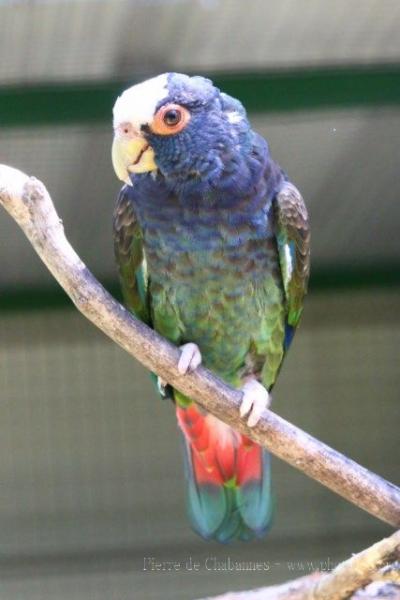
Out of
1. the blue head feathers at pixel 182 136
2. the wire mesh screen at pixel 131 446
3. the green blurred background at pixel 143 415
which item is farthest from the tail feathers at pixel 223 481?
the wire mesh screen at pixel 131 446

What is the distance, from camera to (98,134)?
2125mm

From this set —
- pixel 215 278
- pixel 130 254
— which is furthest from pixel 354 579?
pixel 130 254

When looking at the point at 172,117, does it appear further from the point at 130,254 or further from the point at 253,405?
the point at 253,405

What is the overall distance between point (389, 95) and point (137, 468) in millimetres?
1649

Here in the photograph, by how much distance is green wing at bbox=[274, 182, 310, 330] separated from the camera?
1.64 m

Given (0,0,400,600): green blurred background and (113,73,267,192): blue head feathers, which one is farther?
(0,0,400,600): green blurred background

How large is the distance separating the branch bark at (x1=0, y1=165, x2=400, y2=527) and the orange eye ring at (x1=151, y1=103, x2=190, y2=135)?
24 cm

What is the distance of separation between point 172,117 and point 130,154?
0.09m

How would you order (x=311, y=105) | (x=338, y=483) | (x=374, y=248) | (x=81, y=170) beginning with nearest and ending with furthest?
1. (x=338, y=483)
2. (x=311, y=105)
3. (x=81, y=170)
4. (x=374, y=248)

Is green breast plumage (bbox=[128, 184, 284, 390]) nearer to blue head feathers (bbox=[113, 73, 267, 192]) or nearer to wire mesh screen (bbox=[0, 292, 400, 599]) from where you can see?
blue head feathers (bbox=[113, 73, 267, 192])

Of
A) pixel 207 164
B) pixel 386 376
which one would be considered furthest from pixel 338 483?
pixel 386 376

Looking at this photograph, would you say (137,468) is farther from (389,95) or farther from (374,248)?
(389,95)

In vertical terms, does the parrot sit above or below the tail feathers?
above

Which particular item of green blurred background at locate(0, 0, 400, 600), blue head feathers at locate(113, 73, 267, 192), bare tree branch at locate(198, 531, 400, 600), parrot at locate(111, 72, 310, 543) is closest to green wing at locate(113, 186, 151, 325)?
parrot at locate(111, 72, 310, 543)
